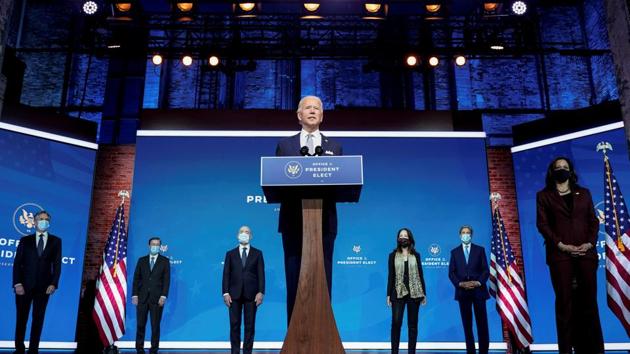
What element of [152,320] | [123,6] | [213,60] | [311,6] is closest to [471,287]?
[152,320]

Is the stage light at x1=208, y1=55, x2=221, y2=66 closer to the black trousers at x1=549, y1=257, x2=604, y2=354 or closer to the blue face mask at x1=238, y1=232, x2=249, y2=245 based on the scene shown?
the blue face mask at x1=238, y1=232, x2=249, y2=245

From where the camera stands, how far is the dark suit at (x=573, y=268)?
3449mm

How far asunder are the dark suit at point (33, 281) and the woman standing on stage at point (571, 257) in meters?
5.42

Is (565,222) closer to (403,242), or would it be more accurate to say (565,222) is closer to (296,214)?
(296,214)

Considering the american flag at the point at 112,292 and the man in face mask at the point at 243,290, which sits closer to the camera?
the man in face mask at the point at 243,290

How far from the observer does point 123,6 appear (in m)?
7.16

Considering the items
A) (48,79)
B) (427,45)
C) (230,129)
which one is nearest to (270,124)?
(230,129)

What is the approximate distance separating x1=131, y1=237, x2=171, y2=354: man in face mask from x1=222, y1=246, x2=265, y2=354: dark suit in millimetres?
1091

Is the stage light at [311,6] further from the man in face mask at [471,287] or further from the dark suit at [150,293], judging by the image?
the dark suit at [150,293]

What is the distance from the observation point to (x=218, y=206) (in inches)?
316

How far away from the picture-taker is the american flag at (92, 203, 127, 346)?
22.2ft

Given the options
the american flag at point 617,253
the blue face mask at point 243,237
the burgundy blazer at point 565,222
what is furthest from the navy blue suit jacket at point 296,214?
the blue face mask at point 243,237

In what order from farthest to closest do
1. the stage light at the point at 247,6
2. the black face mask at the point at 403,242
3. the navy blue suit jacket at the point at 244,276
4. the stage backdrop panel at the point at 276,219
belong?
the stage backdrop panel at the point at 276,219 → the stage light at the point at 247,6 → the black face mask at the point at 403,242 → the navy blue suit jacket at the point at 244,276

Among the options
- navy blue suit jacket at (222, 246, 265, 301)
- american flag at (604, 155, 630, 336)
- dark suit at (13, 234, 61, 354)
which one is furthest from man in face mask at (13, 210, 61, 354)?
american flag at (604, 155, 630, 336)
